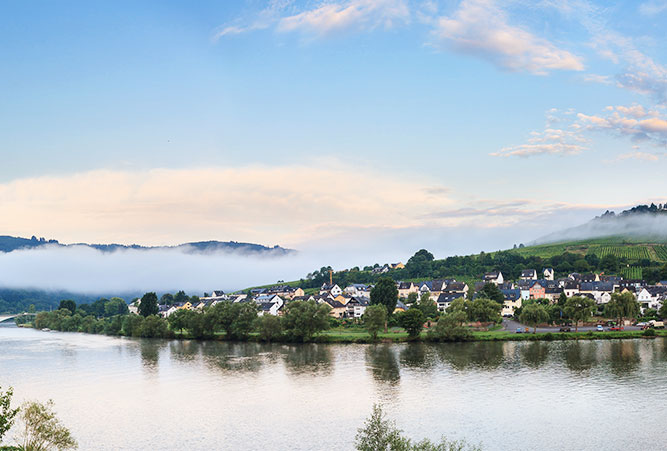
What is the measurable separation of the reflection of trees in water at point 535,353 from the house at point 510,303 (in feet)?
89.2

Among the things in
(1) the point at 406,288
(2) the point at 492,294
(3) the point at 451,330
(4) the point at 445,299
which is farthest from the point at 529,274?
(3) the point at 451,330

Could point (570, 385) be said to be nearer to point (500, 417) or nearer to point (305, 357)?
point (500, 417)

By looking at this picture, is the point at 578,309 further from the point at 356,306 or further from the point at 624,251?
the point at 624,251

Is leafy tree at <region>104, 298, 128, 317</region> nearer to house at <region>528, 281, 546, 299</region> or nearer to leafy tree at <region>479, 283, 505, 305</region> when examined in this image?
leafy tree at <region>479, 283, 505, 305</region>

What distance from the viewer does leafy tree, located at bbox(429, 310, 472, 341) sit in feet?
213

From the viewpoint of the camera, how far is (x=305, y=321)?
69.4 metres

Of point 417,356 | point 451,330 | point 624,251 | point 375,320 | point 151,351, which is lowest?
point 151,351

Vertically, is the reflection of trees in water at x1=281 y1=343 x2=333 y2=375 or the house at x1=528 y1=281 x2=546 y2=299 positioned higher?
the house at x1=528 y1=281 x2=546 y2=299

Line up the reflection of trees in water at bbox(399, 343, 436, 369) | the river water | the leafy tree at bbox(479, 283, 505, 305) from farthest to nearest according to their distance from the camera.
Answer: the leafy tree at bbox(479, 283, 505, 305)
the reflection of trees in water at bbox(399, 343, 436, 369)
the river water

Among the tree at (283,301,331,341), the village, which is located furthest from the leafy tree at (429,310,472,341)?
the village

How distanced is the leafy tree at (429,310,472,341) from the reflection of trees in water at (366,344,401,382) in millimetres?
5885

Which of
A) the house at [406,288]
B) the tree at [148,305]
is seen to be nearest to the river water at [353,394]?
the tree at [148,305]

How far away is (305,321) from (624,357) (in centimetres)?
3404

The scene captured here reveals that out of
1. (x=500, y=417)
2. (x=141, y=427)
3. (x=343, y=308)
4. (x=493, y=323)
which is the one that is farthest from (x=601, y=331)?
(x=141, y=427)
